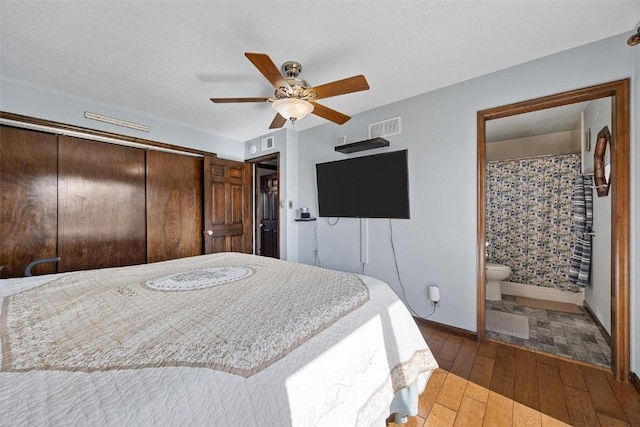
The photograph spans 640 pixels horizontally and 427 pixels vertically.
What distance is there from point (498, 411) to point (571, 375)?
2.57 ft

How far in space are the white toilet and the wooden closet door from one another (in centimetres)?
442

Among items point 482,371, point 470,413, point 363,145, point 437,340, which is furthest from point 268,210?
point 470,413

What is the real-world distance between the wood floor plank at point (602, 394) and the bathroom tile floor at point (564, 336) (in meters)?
0.18

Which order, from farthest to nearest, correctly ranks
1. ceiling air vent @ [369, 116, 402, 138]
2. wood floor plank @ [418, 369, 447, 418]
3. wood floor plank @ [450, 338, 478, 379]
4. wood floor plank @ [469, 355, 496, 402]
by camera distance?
ceiling air vent @ [369, 116, 402, 138]
wood floor plank @ [450, 338, 478, 379]
wood floor plank @ [469, 355, 496, 402]
wood floor plank @ [418, 369, 447, 418]

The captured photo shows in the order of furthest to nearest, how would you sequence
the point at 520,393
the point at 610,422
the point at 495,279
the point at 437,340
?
the point at 495,279 → the point at 437,340 → the point at 520,393 → the point at 610,422

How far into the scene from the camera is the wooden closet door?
8.46 feet

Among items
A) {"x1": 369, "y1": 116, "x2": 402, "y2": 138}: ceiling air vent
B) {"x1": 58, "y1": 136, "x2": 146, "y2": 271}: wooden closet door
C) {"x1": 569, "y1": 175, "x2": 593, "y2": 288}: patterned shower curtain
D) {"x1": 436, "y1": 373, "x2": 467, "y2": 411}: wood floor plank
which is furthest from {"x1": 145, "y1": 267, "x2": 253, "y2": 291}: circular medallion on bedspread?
{"x1": 569, "y1": 175, "x2": 593, "y2": 288}: patterned shower curtain

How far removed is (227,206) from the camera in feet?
12.6

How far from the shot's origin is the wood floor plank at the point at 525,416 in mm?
1363

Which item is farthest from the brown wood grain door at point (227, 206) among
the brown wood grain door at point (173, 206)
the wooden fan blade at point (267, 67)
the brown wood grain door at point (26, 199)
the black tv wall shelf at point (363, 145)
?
the wooden fan blade at point (267, 67)

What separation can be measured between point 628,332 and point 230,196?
4.26 metres

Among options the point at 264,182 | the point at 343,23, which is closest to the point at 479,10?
the point at 343,23

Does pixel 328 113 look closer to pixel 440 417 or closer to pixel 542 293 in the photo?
pixel 440 417

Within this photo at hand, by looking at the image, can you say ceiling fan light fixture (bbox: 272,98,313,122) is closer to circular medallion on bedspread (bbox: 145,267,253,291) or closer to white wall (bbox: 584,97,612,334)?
circular medallion on bedspread (bbox: 145,267,253,291)
